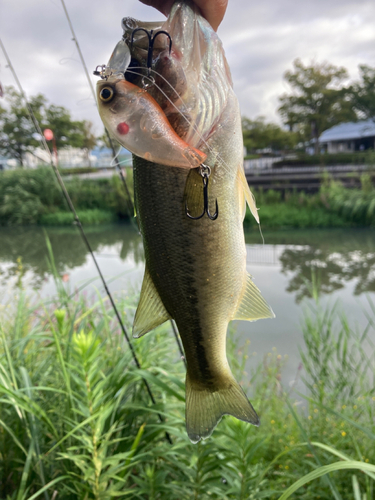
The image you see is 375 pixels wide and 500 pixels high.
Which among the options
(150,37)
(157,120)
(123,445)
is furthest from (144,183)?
(123,445)

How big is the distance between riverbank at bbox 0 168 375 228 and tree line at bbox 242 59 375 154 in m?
8.86

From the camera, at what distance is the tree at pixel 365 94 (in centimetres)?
2067

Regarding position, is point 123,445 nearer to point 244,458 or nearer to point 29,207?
point 244,458

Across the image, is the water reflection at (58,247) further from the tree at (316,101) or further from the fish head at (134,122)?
the tree at (316,101)

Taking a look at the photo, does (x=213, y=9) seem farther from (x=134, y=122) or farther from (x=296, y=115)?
(x=296, y=115)

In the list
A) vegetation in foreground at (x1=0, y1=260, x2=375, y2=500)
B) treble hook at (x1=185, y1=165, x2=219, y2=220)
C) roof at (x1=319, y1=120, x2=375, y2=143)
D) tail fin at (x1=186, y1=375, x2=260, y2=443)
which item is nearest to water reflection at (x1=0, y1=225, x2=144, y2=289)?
vegetation in foreground at (x1=0, y1=260, x2=375, y2=500)

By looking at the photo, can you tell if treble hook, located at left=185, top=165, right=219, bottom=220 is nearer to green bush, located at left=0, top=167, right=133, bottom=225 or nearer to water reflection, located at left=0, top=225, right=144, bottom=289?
water reflection, located at left=0, top=225, right=144, bottom=289

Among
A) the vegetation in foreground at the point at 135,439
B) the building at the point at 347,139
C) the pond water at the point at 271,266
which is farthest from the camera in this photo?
the building at the point at 347,139

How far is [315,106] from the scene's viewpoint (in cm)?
2286

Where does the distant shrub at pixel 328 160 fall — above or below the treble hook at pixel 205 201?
above

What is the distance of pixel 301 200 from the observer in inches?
618

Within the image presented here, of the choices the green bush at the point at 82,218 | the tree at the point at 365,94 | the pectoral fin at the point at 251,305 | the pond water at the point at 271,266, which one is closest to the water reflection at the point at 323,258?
the pond water at the point at 271,266

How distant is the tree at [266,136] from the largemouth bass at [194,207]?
25.3 m

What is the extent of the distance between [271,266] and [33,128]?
71.0ft
